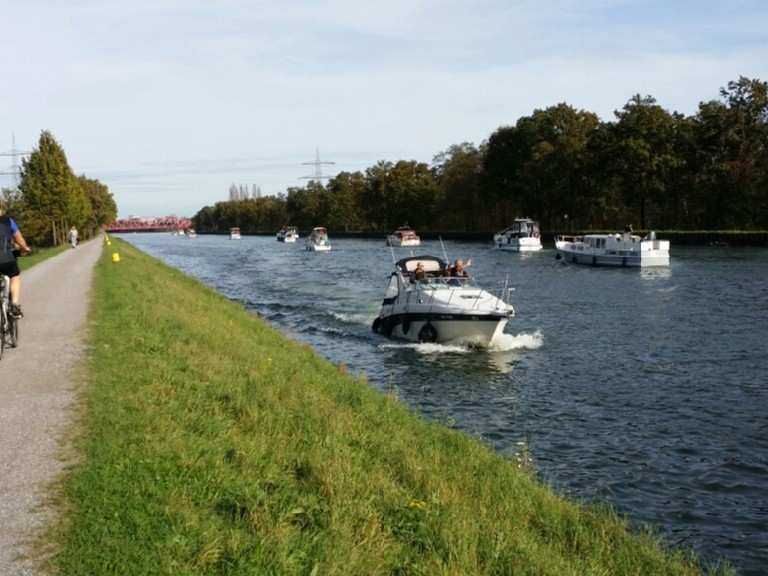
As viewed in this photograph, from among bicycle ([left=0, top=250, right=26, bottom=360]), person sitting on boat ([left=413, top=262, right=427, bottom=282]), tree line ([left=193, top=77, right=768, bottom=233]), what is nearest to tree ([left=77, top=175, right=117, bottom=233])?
tree line ([left=193, top=77, right=768, bottom=233])

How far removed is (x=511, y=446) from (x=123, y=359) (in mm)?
6543

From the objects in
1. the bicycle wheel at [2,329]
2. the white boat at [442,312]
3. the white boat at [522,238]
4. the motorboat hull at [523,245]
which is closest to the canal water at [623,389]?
the white boat at [442,312]

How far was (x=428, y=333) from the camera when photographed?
24.0 metres

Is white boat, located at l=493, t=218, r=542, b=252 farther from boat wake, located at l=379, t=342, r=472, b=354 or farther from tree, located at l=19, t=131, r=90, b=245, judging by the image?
boat wake, located at l=379, t=342, r=472, b=354

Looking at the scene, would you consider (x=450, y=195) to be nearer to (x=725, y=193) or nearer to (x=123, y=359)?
(x=725, y=193)

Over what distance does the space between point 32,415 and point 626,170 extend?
8826 cm

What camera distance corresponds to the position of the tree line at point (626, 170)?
83.7 m

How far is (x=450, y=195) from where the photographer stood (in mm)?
133375

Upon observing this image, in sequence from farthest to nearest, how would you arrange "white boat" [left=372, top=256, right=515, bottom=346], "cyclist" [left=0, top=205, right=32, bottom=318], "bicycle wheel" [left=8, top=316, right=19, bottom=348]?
"white boat" [left=372, top=256, right=515, bottom=346]
"bicycle wheel" [left=8, top=316, right=19, bottom=348]
"cyclist" [left=0, top=205, right=32, bottom=318]

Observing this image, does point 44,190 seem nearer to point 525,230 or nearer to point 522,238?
point 522,238

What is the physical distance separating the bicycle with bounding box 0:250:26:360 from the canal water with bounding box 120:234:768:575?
307 inches

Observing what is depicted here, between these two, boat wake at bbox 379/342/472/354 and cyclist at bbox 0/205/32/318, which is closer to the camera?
cyclist at bbox 0/205/32/318

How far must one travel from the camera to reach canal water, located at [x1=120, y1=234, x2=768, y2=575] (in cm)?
1055

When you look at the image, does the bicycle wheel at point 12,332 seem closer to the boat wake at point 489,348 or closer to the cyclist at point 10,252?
the cyclist at point 10,252
